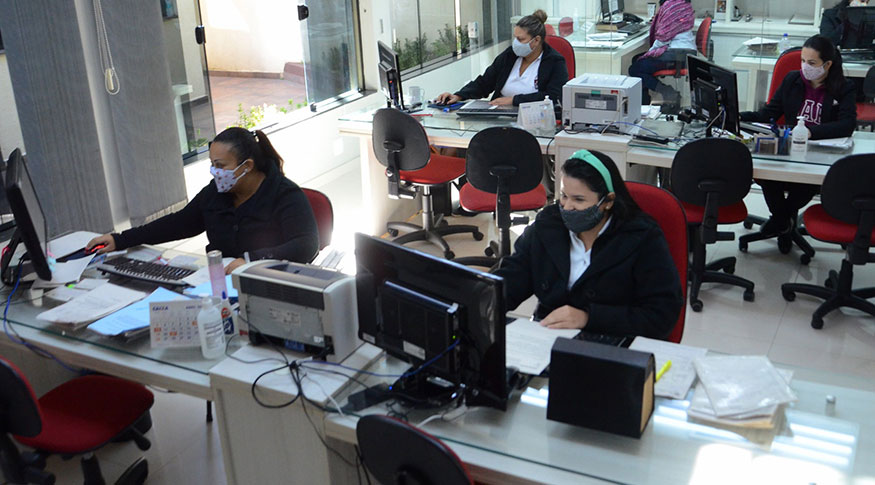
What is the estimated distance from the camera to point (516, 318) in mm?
2621

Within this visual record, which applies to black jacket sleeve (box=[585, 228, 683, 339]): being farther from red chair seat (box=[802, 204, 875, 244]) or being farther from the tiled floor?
red chair seat (box=[802, 204, 875, 244])

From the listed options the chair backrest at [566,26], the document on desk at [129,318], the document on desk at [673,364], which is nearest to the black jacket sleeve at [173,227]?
the document on desk at [129,318]

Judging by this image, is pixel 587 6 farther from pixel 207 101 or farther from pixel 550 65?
pixel 207 101

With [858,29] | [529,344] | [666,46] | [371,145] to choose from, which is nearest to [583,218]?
[529,344]

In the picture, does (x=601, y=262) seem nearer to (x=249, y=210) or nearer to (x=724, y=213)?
(x=249, y=210)

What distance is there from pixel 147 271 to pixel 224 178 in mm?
454

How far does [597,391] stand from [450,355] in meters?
0.38

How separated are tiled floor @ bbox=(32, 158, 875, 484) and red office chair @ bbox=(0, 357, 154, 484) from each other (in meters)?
0.20

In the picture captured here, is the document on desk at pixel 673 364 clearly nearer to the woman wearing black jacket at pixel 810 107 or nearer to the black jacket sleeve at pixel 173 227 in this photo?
the black jacket sleeve at pixel 173 227

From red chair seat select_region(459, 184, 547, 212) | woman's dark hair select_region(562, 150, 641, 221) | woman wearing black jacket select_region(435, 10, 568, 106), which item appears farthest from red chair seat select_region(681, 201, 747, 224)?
woman's dark hair select_region(562, 150, 641, 221)

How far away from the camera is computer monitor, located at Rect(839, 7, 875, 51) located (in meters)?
5.80

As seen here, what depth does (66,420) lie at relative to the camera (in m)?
2.74

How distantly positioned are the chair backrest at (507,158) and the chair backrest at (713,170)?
0.69m

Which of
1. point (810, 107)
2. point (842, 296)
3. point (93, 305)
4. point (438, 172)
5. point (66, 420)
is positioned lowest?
point (842, 296)
